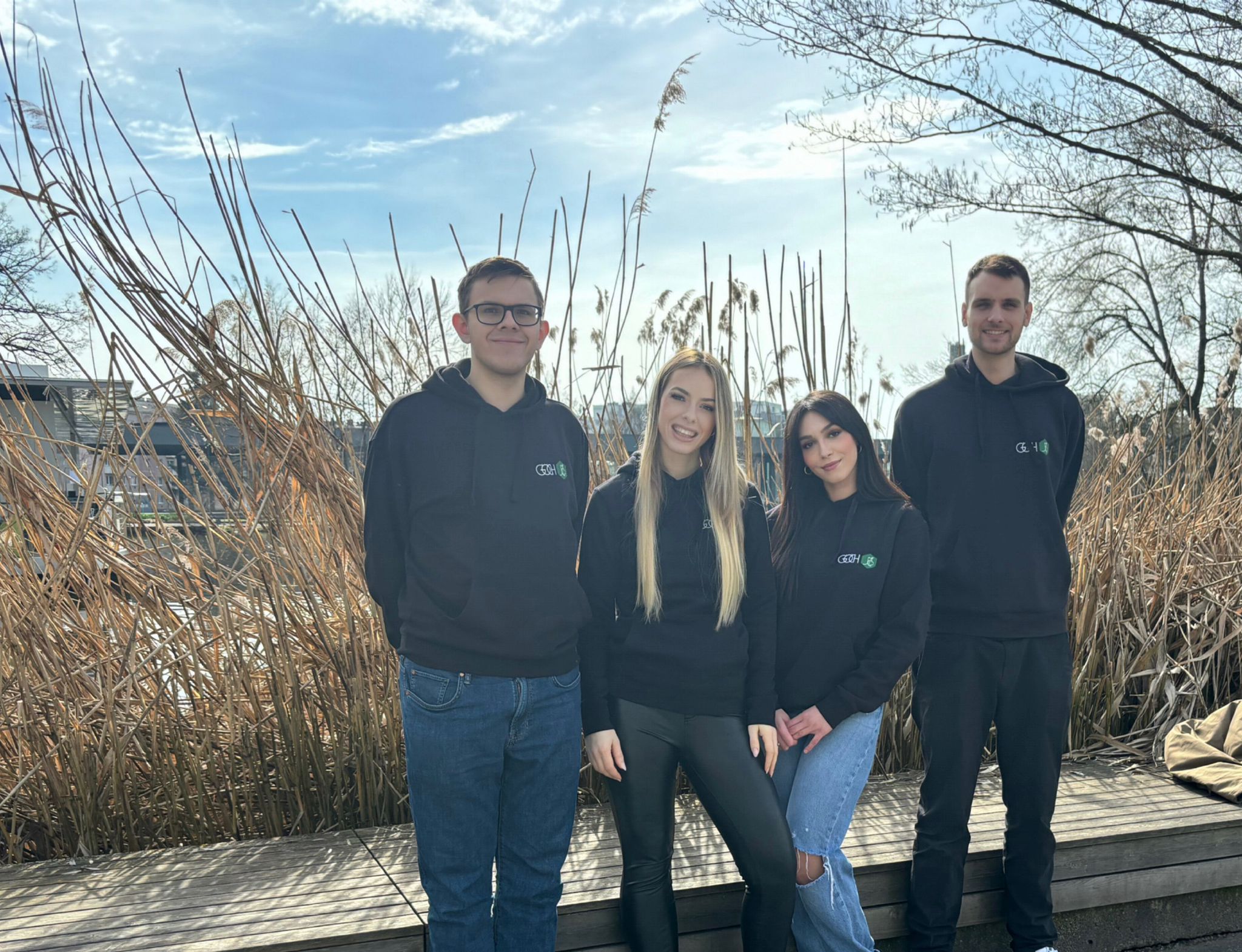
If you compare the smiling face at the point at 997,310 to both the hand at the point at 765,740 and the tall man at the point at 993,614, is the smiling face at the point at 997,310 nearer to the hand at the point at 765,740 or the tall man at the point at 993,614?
the tall man at the point at 993,614

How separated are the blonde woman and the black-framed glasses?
0.33 metres

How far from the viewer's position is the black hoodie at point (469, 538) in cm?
172

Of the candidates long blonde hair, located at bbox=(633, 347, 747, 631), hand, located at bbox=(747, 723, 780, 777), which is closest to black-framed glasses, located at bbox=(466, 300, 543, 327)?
long blonde hair, located at bbox=(633, 347, 747, 631)

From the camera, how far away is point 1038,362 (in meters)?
2.39

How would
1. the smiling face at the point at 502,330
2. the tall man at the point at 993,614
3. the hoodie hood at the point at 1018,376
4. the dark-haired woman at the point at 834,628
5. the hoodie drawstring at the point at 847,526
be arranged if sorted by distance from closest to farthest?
the smiling face at the point at 502,330
the dark-haired woman at the point at 834,628
the hoodie drawstring at the point at 847,526
the tall man at the point at 993,614
the hoodie hood at the point at 1018,376

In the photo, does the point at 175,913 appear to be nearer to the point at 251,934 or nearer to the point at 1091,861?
the point at 251,934

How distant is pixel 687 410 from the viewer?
196cm

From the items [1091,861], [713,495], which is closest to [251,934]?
[713,495]

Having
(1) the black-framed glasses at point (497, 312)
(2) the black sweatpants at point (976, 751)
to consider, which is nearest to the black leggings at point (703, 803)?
(2) the black sweatpants at point (976, 751)

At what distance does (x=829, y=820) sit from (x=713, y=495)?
0.67 meters

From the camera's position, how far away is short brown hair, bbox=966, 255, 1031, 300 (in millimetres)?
2219

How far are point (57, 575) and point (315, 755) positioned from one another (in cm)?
81

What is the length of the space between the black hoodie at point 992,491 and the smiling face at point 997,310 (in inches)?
3.2

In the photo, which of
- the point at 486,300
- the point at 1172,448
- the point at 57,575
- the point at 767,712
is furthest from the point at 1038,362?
the point at 1172,448
